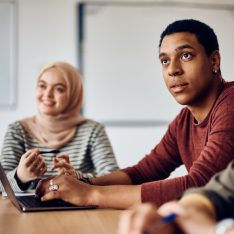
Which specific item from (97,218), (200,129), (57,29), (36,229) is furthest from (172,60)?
(57,29)

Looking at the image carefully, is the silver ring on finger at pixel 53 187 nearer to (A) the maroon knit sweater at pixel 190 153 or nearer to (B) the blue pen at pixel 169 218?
(A) the maroon knit sweater at pixel 190 153

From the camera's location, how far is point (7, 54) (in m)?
3.58

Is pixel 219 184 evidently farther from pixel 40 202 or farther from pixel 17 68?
pixel 17 68

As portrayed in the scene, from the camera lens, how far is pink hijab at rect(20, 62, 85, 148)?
8.24 feet

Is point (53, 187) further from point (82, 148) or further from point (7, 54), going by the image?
point (7, 54)

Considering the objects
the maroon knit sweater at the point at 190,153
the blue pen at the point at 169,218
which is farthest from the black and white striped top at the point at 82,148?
the blue pen at the point at 169,218

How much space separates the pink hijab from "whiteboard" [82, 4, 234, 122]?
0.96m

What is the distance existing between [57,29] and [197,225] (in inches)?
117

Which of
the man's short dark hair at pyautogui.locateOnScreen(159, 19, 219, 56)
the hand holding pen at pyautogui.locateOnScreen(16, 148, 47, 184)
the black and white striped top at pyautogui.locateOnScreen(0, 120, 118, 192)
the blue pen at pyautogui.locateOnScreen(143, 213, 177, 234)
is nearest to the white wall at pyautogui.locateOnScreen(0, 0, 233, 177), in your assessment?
the black and white striped top at pyautogui.locateOnScreen(0, 120, 118, 192)

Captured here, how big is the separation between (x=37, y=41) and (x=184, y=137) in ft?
6.62

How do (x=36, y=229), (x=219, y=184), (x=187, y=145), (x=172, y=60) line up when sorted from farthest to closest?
(x=187, y=145), (x=172, y=60), (x=36, y=229), (x=219, y=184)

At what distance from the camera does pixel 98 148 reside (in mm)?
2404

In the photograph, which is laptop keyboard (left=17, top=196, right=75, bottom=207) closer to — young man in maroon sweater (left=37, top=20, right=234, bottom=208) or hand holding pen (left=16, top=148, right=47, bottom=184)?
young man in maroon sweater (left=37, top=20, right=234, bottom=208)

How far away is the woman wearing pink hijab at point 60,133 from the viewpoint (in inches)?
92.4
